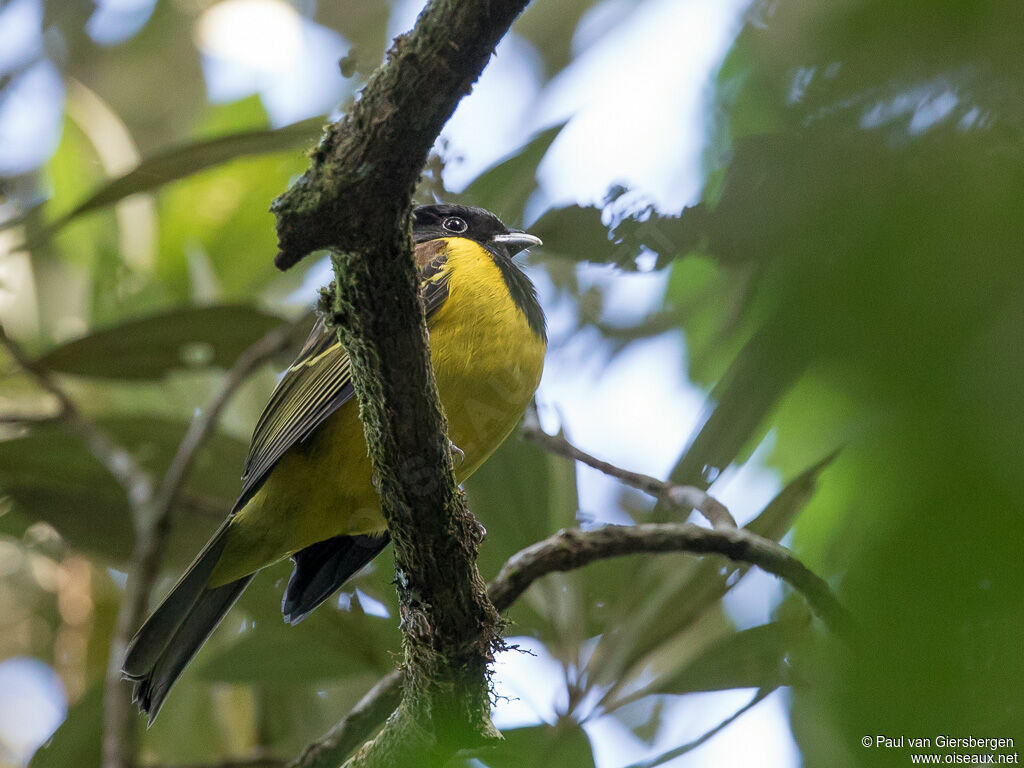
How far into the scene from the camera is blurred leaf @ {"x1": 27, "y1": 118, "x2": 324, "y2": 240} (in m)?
3.96

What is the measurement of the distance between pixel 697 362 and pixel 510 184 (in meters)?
2.58

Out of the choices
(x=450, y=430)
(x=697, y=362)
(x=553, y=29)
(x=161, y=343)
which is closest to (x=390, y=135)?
(x=697, y=362)

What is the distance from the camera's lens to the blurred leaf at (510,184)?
3803 mm

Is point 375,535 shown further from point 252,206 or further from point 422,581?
point 252,206

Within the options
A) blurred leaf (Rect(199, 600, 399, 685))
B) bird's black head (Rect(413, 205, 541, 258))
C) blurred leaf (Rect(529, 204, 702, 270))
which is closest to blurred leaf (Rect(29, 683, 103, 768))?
blurred leaf (Rect(199, 600, 399, 685))

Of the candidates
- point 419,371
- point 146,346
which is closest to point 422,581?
point 419,371

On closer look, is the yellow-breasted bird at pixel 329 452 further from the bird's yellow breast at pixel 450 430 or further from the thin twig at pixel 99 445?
the thin twig at pixel 99 445

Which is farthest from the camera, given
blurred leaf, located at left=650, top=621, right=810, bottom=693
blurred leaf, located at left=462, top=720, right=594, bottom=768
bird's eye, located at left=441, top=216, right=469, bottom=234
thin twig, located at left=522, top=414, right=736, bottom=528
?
bird's eye, located at left=441, top=216, right=469, bottom=234

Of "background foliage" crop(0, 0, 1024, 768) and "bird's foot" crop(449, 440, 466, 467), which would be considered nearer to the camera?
"background foliage" crop(0, 0, 1024, 768)

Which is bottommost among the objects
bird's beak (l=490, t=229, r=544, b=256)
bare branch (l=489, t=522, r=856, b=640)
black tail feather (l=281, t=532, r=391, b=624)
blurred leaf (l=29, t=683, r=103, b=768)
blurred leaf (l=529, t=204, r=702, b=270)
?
blurred leaf (l=29, t=683, r=103, b=768)

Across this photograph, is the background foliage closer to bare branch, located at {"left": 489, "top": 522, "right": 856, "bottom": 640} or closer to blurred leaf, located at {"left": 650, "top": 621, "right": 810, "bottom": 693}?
blurred leaf, located at {"left": 650, "top": 621, "right": 810, "bottom": 693}

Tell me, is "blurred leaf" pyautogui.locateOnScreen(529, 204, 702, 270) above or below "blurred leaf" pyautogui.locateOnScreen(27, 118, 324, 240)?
below

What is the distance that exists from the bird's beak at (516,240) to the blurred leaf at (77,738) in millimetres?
2476

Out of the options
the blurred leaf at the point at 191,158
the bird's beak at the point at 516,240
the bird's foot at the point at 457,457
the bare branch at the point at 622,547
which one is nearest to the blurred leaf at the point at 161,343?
the blurred leaf at the point at 191,158
